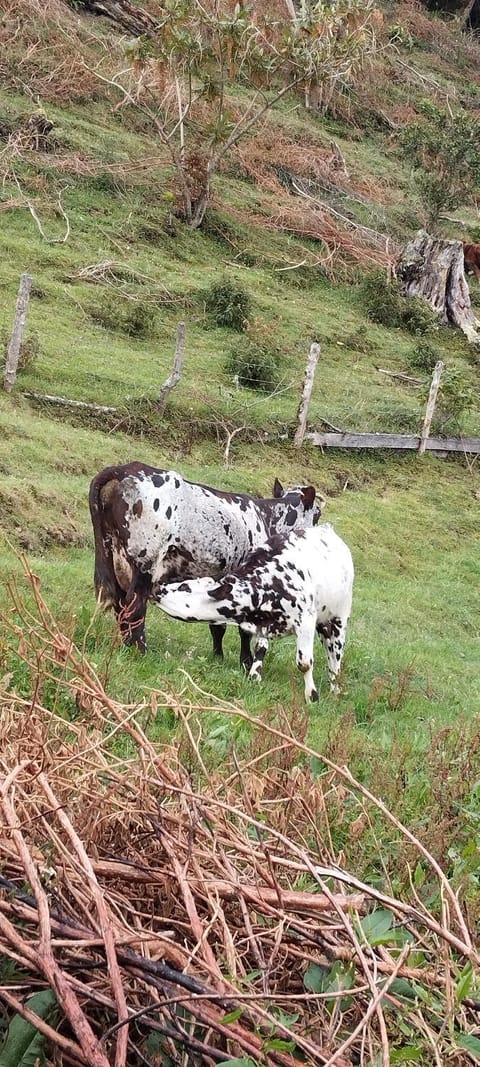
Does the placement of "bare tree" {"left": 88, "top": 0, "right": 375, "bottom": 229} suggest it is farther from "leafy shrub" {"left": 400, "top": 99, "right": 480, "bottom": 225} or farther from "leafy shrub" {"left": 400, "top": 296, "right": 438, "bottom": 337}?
"leafy shrub" {"left": 400, "top": 296, "right": 438, "bottom": 337}

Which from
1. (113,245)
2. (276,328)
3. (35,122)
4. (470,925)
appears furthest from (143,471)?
(35,122)

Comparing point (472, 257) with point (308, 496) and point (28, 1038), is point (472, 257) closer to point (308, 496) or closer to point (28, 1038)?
point (308, 496)

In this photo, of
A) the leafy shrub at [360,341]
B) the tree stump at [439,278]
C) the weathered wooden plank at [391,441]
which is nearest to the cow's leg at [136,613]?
the weathered wooden plank at [391,441]

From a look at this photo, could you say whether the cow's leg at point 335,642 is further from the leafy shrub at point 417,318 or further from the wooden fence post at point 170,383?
the leafy shrub at point 417,318

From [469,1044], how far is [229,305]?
19.9 metres

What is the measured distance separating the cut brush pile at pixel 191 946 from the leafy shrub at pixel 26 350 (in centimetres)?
1354

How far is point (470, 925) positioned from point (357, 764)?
2436 millimetres

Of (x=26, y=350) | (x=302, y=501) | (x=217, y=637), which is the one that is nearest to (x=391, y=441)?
(x=26, y=350)

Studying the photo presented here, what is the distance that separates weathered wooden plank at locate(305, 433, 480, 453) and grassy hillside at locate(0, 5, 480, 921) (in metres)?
0.31

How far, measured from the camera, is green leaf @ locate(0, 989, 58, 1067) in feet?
7.43

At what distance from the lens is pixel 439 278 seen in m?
26.9

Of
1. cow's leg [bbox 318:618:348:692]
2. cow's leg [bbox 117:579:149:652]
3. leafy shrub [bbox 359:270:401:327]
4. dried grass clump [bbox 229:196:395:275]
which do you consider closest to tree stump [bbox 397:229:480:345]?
dried grass clump [bbox 229:196:395:275]

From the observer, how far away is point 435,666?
400 inches

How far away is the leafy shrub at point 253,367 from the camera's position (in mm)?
18844
